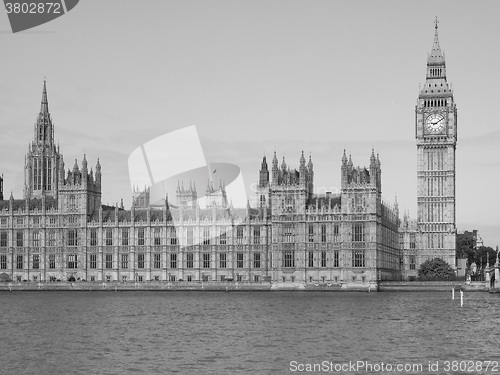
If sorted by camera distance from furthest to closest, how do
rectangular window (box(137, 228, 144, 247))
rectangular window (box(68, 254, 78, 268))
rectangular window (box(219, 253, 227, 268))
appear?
1. rectangular window (box(68, 254, 78, 268))
2. rectangular window (box(137, 228, 144, 247))
3. rectangular window (box(219, 253, 227, 268))

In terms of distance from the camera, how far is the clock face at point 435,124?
178000 mm

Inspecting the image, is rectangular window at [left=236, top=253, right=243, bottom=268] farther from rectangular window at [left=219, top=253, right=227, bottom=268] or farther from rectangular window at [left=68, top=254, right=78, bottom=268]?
rectangular window at [left=68, top=254, right=78, bottom=268]

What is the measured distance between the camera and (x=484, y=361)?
56656mm

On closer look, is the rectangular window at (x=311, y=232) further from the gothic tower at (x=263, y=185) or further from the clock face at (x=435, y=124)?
the clock face at (x=435, y=124)

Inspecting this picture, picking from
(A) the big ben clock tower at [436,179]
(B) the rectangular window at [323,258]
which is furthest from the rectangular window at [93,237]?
(A) the big ben clock tower at [436,179]

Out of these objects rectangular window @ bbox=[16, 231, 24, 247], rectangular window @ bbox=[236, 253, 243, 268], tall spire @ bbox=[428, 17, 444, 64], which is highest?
tall spire @ bbox=[428, 17, 444, 64]

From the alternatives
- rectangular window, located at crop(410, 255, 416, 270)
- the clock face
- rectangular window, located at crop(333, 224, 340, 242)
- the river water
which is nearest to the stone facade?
rectangular window, located at crop(333, 224, 340, 242)

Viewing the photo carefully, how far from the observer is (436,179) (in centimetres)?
17638

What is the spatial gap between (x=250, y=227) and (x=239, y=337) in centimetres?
8716

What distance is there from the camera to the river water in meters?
56.5

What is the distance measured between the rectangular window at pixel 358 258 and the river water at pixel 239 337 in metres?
41.4

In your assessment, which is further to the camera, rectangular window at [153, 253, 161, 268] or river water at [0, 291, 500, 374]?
rectangular window at [153, 253, 161, 268]

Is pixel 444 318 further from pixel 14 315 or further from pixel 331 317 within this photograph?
pixel 14 315

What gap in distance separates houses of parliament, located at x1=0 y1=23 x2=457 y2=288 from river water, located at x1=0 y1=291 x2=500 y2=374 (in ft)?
142
